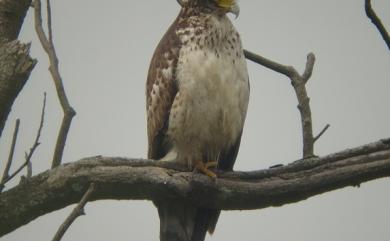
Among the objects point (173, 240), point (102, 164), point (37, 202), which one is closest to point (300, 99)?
point (173, 240)

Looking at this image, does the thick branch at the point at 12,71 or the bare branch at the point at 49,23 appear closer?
the thick branch at the point at 12,71

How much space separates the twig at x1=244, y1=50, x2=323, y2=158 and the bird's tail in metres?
0.88

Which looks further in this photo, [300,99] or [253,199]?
[300,99]

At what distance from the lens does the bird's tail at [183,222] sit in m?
4.29

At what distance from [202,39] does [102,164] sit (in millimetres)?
1755

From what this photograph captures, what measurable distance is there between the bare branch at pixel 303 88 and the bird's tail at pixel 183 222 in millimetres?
879

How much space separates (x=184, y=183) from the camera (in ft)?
10.4

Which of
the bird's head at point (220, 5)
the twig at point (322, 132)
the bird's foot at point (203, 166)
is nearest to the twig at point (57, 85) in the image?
the bird's foot at point (203, 166)

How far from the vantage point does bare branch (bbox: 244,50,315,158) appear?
3.87 m

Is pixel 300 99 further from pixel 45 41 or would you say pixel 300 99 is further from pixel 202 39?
pixel 45 41

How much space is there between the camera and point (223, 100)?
4398mm

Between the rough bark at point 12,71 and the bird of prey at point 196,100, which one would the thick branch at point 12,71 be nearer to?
the rough bark at point 12,71

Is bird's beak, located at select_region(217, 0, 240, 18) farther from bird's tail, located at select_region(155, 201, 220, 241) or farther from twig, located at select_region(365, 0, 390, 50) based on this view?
twig, located at select_region(365, 0, 390, 50)

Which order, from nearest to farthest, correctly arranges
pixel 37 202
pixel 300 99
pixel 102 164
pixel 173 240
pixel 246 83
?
pixel 37 202 < pixel 102 164 < pixel 300 99 < pixel 173 240 < pixel 246 83
